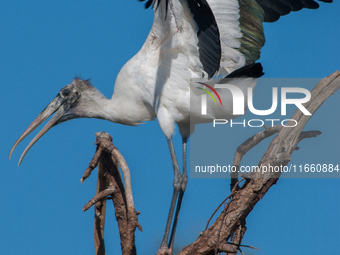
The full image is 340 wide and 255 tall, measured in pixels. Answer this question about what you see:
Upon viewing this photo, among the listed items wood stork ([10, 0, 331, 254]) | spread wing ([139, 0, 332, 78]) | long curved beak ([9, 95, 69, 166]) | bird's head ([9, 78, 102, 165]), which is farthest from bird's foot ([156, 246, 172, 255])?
long curved beak ([9, 95, 69, 166])

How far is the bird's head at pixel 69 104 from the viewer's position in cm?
604

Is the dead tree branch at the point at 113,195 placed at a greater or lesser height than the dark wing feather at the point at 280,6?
lesser

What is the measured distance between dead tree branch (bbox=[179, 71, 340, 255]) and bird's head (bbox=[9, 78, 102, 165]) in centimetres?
262

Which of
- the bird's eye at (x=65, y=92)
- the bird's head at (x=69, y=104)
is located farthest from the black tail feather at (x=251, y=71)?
the bird's eye at (x=65, y=92)

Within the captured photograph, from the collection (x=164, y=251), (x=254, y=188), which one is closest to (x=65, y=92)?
(x=164, y=251)

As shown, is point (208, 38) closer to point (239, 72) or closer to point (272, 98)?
point (239, 72)

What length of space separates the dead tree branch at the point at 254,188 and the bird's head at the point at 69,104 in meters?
2.62

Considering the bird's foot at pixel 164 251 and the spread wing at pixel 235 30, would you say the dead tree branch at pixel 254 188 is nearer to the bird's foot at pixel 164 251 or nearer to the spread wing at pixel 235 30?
the bird's foot at pixel 164 251

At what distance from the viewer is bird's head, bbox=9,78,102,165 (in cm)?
604

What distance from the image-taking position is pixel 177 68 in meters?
5.07

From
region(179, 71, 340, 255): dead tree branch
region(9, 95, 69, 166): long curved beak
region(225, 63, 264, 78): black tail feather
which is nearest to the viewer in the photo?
region(179, 71, 340, 255): dead tree branch

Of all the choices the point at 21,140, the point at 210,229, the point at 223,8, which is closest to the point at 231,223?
the point at 210,229

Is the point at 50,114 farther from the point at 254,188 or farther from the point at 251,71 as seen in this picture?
the point at 254,188

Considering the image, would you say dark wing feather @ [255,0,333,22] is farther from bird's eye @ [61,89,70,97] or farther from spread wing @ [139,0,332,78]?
bird's eye @ [61,89,70,97]
